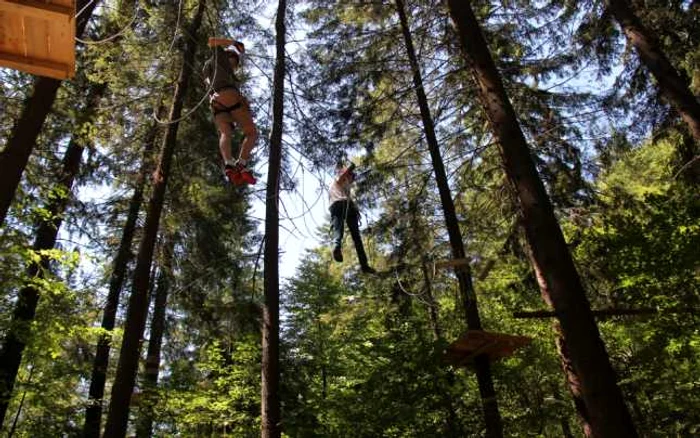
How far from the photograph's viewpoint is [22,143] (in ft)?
17.5

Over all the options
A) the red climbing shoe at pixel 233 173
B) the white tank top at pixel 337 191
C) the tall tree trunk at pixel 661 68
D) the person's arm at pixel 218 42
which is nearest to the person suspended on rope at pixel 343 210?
the white tank top at pixel 337 191

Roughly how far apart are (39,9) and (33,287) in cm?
482

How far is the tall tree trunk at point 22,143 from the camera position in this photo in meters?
5.17

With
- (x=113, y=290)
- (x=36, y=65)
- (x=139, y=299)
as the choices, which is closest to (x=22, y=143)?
(x=36, y=65)

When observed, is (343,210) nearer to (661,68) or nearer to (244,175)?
(244,175)

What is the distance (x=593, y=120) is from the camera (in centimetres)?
811

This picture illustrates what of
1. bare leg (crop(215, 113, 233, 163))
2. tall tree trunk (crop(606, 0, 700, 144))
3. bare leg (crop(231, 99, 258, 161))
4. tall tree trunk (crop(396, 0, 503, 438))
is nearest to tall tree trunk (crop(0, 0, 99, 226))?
bare leg (crop(215, 113, 233, 163))

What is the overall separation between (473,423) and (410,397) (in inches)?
48.4

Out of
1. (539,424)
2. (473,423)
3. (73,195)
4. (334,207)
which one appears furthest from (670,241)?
(73,195)

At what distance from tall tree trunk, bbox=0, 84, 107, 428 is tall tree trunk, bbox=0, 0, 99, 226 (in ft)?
4.27

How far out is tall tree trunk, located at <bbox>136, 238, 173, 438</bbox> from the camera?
983 centimetres

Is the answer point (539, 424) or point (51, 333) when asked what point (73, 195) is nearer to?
point (51, 333)

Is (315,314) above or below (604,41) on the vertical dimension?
below

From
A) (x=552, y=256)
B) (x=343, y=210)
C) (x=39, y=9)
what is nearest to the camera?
(x=39, y=9)
